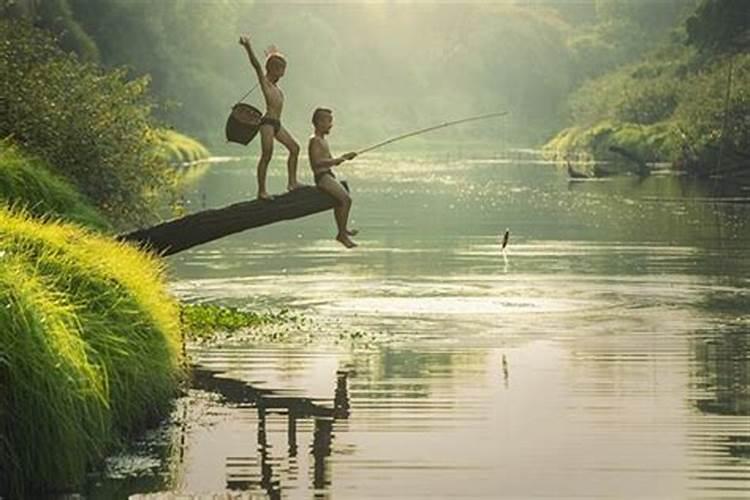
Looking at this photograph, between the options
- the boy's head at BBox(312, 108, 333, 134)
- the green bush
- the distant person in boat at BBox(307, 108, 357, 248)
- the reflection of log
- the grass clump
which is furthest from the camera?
the green bush

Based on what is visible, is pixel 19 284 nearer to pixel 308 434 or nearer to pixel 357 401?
pixel 308 434

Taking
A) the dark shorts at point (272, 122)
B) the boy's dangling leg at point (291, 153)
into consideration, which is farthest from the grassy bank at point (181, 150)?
the dark shorts at point (272, 122)

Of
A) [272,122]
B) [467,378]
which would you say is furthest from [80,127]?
[467,378]

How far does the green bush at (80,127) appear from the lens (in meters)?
30.7

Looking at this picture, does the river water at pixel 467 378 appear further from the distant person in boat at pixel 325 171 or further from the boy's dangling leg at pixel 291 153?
the boy's dangling leg at pixel 291 153

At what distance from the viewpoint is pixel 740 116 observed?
99.1 metres

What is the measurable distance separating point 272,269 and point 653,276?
7.88 metres

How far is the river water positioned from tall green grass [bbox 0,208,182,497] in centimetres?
45

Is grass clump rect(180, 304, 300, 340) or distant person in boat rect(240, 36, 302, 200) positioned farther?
grass clump rect(180, 304, 300, 340)

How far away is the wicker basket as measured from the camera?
23.5 m

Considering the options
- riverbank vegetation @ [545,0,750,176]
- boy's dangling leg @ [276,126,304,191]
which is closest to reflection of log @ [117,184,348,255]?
boy's dangling leg @ [276,126,304,191]

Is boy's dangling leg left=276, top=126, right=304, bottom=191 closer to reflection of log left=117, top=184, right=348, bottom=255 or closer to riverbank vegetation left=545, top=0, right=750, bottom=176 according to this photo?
reflection of log left=117, top=184, right=348, bottom=255

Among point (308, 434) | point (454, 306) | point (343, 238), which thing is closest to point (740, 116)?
point (454, 306)

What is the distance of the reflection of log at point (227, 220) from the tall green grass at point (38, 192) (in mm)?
1225
